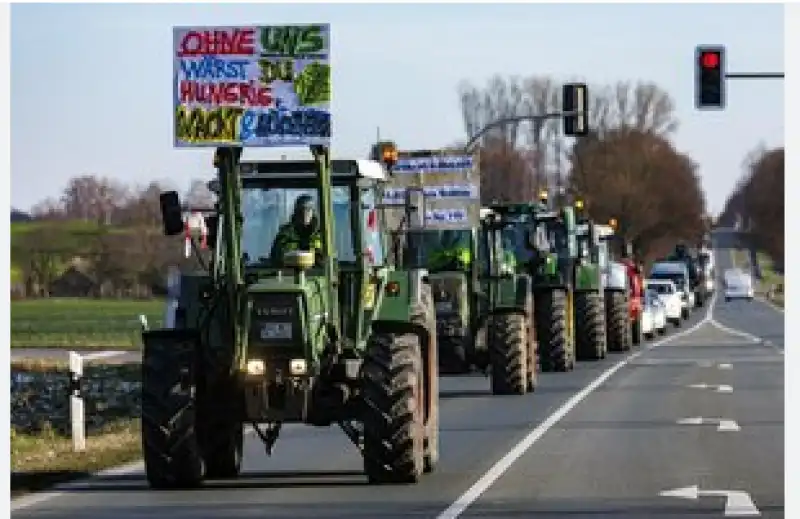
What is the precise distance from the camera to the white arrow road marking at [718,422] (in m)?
23.7

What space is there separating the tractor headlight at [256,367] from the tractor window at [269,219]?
1.03m

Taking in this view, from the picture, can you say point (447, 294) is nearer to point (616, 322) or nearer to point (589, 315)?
point (589, 315)

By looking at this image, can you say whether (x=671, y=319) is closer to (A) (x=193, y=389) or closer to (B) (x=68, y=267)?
(B) (x=68, y=267)

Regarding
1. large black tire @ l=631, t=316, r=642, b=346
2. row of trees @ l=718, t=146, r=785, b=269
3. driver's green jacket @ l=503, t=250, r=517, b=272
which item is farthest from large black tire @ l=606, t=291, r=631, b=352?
row of trees @ l=718, t=146, r=785, b=269

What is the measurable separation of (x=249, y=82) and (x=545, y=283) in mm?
21870

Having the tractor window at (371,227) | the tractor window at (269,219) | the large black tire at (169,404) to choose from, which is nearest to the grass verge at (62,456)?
the large black tire at (169,404)

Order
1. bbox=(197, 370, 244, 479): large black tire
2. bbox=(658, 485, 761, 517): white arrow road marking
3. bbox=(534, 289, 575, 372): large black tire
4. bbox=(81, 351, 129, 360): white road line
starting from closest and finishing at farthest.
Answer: bbox=(658, 485, 761, 517): white arrow road marking
bbox=(197, 370, 244, 479): large black tire
bbox=(534, 289, 575, 372): large black tire
bbox=(81, 351, 129, 360): white road line

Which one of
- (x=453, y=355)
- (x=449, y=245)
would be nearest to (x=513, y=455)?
(x=453, y=355)

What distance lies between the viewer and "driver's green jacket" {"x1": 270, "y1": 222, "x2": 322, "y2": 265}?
57.5ft

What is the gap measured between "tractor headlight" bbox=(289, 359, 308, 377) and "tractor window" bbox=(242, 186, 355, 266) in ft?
3.63

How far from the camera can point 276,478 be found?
59.3 ft

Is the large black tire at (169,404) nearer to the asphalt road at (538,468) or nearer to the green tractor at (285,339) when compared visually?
the green tractor at (285,339)

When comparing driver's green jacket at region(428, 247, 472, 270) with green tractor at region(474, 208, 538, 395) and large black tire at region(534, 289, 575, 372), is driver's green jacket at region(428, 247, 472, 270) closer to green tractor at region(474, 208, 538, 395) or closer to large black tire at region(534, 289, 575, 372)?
green tractor at region(474, 208, 538, 395)

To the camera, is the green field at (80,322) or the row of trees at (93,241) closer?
the green field at (80,322)
